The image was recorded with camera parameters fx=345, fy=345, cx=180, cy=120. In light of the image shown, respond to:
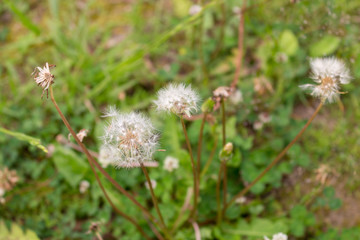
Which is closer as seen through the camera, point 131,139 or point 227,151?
point 131,139

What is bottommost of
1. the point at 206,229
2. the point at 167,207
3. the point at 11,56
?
the point at 206,229

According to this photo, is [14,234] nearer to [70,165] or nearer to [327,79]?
[70,165]

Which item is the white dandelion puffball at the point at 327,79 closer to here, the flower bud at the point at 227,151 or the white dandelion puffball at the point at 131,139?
the flower bud at the point at 227,151

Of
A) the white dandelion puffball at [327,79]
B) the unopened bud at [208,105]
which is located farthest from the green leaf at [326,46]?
the unopened bud at [208,105]

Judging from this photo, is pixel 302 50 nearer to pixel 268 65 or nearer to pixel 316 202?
pixel 268 65

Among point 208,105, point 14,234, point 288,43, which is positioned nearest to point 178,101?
point 208,105

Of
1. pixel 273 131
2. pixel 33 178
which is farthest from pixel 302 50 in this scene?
pixel 33 178
